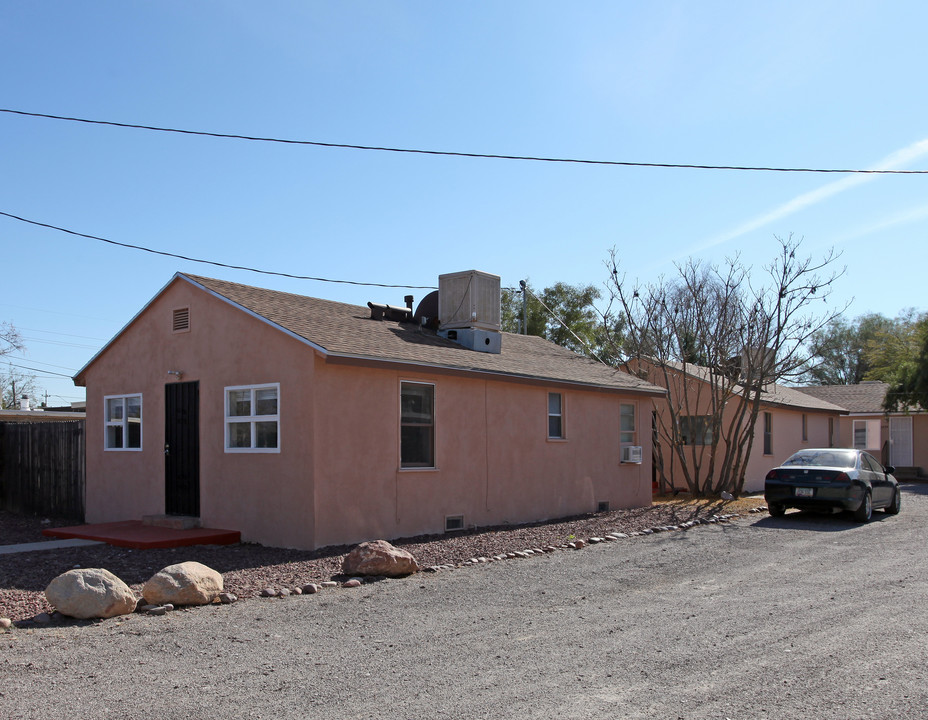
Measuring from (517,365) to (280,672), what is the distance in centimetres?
1010

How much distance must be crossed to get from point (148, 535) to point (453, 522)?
473 centimetres

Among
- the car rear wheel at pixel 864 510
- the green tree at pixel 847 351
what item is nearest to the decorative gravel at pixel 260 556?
the car rear wheel at pixel 864 510

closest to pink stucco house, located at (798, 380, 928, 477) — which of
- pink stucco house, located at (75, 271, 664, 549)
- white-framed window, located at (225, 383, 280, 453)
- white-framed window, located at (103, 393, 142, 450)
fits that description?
pink stucco house, located at (75, 271, 664, 549)

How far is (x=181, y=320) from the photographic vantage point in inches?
526

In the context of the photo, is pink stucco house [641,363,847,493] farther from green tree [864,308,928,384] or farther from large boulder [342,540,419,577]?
large boulder [342,540,419,577]

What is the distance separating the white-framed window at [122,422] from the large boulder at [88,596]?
6.83 meters

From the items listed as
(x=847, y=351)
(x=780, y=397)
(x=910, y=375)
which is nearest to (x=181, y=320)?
(x=780, y=397)

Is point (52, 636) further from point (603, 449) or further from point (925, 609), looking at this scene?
point (603, 449)

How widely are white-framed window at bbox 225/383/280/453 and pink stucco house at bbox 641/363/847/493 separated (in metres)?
12.5

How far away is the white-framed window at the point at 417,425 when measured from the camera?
41.2 feet

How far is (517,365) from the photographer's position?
601 inches

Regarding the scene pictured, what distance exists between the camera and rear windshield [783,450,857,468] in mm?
15688

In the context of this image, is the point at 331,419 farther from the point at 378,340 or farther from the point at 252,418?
the point at 378,340

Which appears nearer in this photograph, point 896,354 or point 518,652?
point 518,652
